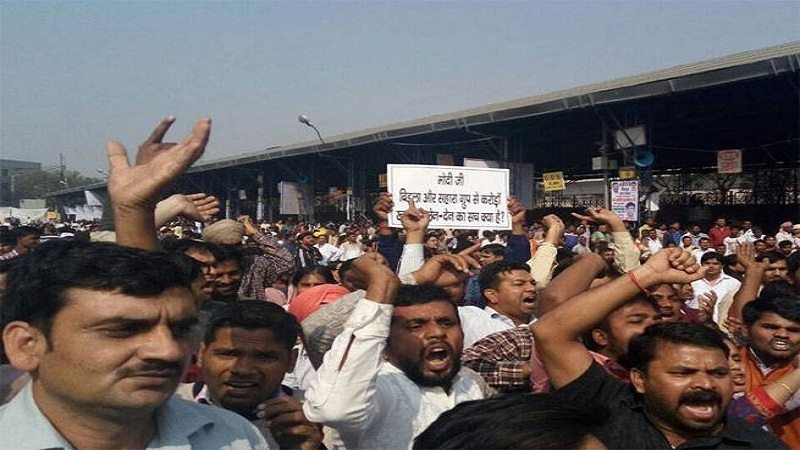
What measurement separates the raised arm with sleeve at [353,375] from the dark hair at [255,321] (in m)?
0.37

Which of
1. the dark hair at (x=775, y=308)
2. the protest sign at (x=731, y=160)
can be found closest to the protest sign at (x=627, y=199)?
the protest sign at (x=731, y=160)

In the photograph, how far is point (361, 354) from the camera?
1.86 m

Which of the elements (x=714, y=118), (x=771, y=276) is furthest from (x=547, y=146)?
(x=771, y=276)

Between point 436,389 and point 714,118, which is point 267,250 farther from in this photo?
point 714,118

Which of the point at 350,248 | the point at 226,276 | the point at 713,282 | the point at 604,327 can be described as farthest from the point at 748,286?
the point at 350,248

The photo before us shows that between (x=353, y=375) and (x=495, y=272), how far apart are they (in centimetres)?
198

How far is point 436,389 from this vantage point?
7.17 ft

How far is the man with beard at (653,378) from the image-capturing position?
6.53 ft

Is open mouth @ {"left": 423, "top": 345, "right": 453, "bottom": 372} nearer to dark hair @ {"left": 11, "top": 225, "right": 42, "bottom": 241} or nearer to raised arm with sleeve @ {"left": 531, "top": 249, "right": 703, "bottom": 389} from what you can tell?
raised arm with sleeve @ {"left": 531, "top": 249, "right": 703, "bottom": 389}

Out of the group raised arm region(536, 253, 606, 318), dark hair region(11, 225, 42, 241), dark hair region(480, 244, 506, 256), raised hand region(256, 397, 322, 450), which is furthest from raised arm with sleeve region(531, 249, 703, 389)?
dark hair region(11, 225, 42, 241)

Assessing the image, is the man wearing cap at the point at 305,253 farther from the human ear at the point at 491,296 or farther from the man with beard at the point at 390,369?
the man with beard at the point at 390,369

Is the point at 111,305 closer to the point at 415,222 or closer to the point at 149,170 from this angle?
the point at 149,170

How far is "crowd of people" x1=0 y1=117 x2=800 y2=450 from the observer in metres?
1.36

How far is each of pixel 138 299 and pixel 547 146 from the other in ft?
55.9
